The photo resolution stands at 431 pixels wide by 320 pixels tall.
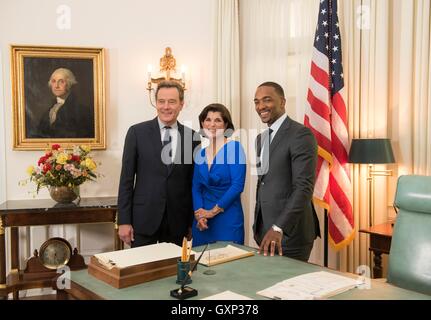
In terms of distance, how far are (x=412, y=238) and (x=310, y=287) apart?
29.2 inches

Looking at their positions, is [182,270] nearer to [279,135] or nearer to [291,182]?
[291,182]

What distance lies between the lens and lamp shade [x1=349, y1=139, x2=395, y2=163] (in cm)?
328

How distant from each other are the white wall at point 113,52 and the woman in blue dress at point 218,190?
1747 millimetres

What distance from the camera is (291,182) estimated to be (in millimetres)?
2395

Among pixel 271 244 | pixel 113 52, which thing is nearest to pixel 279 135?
pixel 271 244

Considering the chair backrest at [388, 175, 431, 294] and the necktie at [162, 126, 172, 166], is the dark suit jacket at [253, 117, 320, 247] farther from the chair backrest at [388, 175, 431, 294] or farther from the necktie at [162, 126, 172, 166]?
the necktie at [162, 126, 172, 166]

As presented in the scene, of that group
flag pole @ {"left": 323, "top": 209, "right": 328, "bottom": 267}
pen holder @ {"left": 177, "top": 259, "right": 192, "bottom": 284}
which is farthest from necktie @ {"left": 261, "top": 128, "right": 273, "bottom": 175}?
flag pole @ {"left": 323, "top": 209, "right": 328, "bottom": 267}

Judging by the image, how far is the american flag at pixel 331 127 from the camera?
3.67 m

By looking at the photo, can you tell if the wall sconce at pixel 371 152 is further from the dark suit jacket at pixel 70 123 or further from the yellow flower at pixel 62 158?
the dark suit jacket at pixel 70 123

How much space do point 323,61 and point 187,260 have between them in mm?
2740

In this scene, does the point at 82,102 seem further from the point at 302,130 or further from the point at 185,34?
the point at 302,130

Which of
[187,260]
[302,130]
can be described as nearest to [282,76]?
[302,130]

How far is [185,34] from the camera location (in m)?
4.50

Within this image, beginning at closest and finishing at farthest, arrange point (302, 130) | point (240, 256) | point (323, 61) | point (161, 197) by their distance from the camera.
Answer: point (240, 256)
point (302, 130)
point (161, 197)
point (323, 61)
